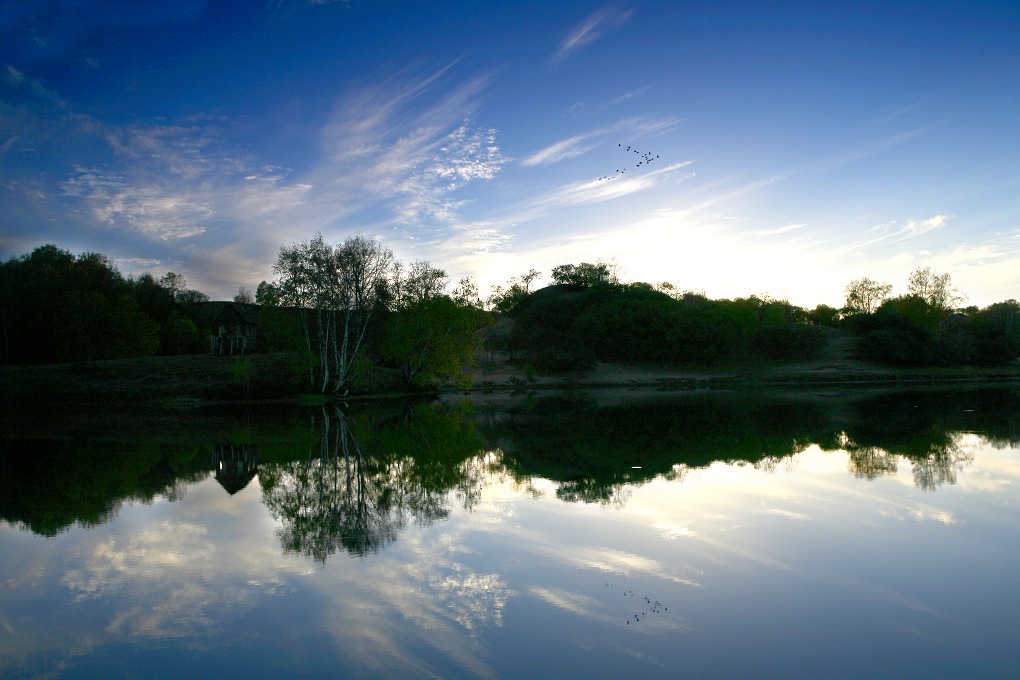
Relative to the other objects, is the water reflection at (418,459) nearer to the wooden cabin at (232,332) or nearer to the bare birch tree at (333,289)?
the bare birch tree at (333,289)

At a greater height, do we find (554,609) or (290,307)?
(290,307)

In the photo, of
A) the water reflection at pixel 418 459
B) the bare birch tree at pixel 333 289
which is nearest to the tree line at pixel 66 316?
the bare birch tree at pixel 333 289

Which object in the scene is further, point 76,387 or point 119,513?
point 76,387

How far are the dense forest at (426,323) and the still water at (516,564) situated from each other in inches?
881

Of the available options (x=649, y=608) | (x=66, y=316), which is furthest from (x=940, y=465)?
(x=66, y=316)

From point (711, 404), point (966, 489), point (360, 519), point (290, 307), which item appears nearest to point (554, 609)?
point (360, 519)

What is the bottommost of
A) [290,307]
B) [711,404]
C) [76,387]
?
[711,404]

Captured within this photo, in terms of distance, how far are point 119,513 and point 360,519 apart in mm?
4294

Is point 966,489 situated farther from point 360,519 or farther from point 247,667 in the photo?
point 247,667

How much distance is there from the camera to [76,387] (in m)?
37.9

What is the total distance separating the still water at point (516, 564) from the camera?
5.14 m

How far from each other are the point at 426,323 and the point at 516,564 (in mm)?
36190

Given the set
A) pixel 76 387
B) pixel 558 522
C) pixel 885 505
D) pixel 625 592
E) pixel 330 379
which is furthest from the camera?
pixel 330 379

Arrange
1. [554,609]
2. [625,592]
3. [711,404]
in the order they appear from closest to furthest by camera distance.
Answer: [554,609] → [625,592] → [711,404]
